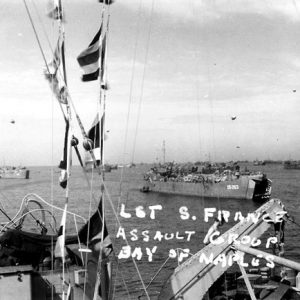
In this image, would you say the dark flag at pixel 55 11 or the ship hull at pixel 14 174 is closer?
the dark flag at pixel 55 11

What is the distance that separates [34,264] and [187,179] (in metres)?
89.5

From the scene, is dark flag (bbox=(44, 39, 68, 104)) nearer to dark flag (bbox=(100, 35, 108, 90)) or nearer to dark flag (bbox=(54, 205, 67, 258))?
dark flag (bbox=(100, 35, 108, 90))

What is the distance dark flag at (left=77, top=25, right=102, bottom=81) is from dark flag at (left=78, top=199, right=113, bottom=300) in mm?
3099

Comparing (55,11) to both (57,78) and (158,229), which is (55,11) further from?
(158,229)

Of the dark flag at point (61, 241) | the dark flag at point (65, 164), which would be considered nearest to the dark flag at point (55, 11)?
the dark flag at point (65, 164)

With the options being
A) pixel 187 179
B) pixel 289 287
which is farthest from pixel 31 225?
pixel 187 179

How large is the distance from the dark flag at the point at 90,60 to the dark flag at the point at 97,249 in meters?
3.10

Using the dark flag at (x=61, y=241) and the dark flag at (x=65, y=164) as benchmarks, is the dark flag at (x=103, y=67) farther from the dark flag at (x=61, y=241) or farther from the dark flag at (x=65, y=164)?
the dark flag at (x=61, y=241)

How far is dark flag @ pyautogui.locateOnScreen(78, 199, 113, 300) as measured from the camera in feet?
33.3

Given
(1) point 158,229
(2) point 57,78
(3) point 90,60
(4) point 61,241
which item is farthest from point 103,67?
(1) point 158,229

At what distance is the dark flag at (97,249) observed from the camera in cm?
1015

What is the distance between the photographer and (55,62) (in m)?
9.66

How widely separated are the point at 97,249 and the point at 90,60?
15.2 feet

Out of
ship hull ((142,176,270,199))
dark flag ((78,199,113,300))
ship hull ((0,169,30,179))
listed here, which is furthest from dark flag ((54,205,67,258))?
ship hull ((0,169,30,179))
